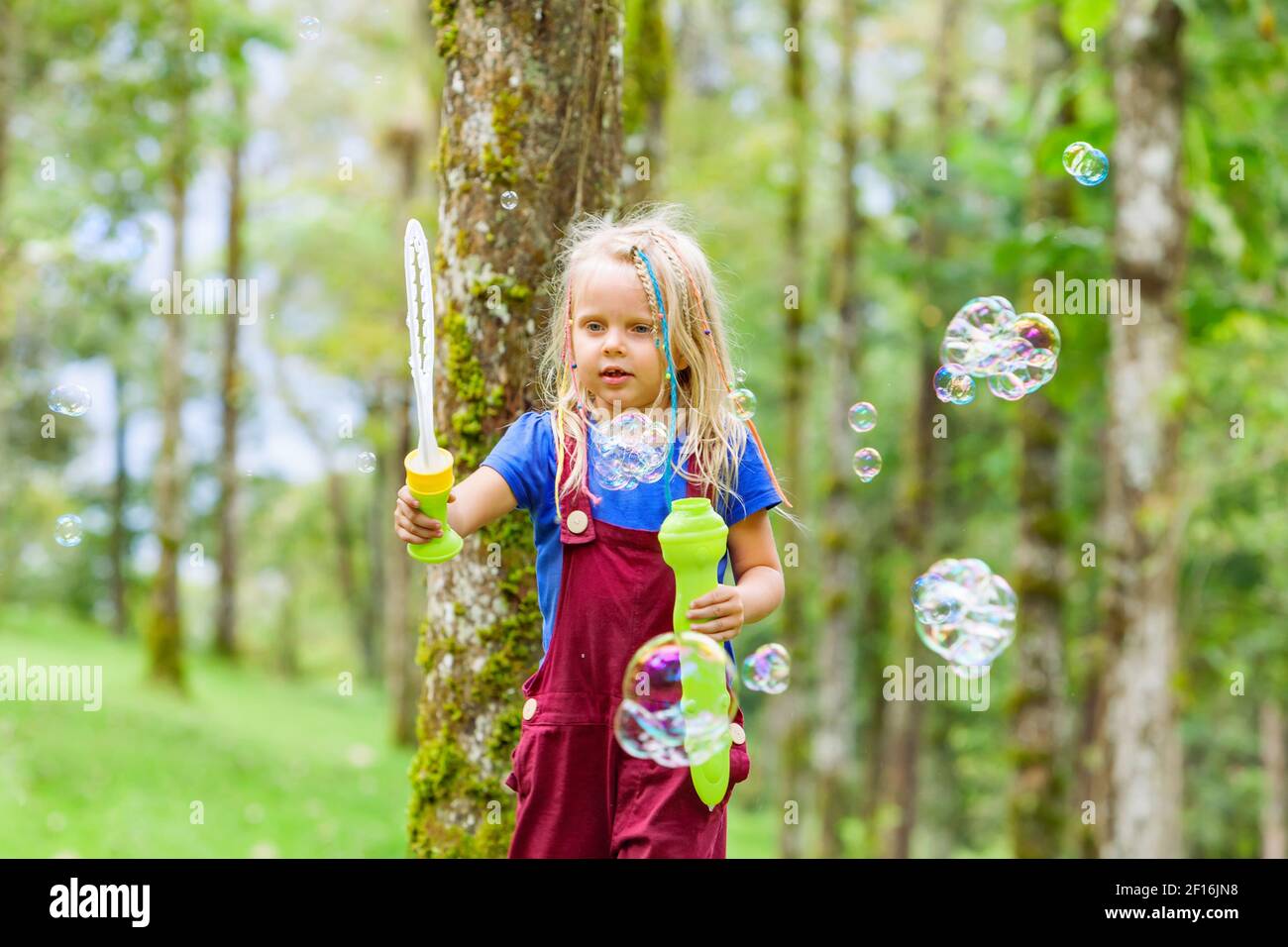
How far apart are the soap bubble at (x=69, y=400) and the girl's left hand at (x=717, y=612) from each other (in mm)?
3185

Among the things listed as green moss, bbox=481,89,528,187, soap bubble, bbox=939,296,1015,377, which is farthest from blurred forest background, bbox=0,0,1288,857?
soap bubble, bbox=939,296,1015,377

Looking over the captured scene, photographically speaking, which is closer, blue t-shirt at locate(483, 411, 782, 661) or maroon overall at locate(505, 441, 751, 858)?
maroon overall at locate(505, 441, 751, 858)

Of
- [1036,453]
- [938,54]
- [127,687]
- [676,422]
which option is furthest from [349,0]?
[676,422]

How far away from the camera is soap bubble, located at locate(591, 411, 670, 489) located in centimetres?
283

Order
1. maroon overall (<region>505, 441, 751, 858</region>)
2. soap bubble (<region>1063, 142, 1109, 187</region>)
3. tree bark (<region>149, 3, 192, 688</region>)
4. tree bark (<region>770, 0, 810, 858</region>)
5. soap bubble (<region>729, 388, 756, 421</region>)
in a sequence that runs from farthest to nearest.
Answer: tree bark (<region>149, 3, 192, 688</region>), tree bark (<region>770, 0, 810, 858</region>), soap bubble (<region>1063, 142, 1109, 187</region>), soap bubble (<region>729, 388, 756, 421</region>), maroon overall (<region>505, 441, 751, 858</region>)

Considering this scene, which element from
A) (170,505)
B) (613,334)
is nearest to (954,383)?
(613,334)

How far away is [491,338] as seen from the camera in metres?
3.66

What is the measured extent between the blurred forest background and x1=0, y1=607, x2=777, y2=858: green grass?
7 cm

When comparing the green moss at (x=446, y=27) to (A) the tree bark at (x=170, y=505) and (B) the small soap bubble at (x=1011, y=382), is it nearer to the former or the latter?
(B) the small soap bubble at (x=1011, y=382)

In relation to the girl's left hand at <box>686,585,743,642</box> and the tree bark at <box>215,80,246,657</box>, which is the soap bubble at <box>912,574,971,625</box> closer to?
the girl's left hand at <box>686,585,743,642</box>

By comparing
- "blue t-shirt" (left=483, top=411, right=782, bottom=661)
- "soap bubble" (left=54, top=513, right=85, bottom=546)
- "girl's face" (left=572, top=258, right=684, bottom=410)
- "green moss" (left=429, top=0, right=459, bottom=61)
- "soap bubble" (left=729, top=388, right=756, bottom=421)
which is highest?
"green moss" (left=429, top=0, right=459, bottom=61)

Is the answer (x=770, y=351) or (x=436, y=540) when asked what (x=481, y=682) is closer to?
(x=436, y=540)

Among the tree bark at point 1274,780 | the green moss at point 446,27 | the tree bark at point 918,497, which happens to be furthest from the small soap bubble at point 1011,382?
the tree bark at point 1274,780

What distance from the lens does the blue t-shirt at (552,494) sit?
113 inches
